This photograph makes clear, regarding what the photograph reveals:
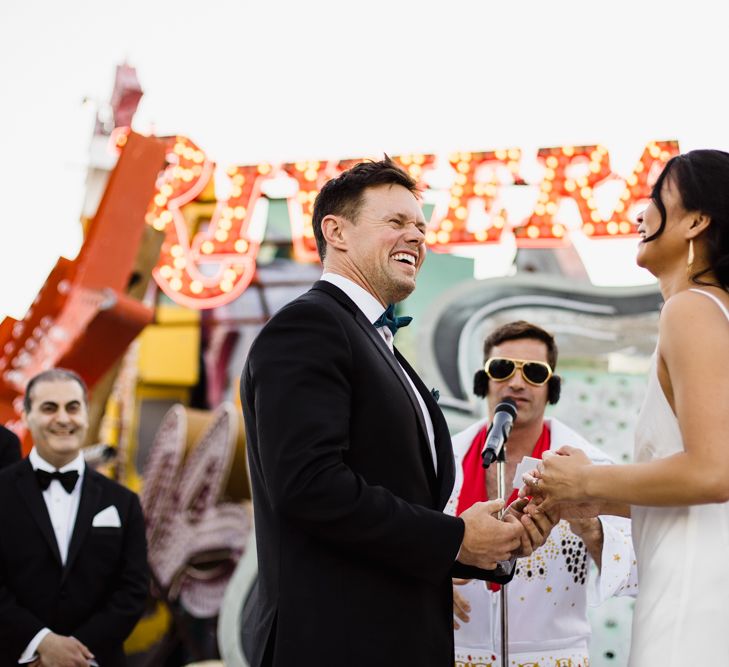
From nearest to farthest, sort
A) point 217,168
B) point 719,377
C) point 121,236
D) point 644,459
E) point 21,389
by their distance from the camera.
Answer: point 719,377, point 644,459, point 21,389, point 121,236, point 217,168

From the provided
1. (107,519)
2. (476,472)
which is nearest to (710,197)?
(476,472)

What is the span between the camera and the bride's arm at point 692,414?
2086mm

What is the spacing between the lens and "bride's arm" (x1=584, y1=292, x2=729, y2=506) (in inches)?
82.1

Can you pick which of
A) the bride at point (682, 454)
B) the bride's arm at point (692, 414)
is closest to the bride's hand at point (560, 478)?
the bride at point (682, 454)

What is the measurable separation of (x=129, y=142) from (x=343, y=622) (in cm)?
722

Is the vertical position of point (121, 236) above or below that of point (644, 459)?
above

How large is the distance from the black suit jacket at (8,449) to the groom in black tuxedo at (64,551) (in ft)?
1.20

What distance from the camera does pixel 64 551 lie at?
14.1ft

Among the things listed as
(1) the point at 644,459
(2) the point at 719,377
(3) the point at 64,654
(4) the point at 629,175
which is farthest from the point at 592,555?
(4) the point at 629,175

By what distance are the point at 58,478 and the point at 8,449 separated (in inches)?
25.8

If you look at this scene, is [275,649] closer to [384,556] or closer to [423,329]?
[384,556]

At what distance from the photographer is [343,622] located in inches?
85.1

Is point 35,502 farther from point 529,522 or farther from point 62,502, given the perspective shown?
point 529,522

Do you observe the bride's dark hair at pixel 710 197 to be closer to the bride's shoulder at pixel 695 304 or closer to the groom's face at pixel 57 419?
the bride's shoulder at pixel 695 304
